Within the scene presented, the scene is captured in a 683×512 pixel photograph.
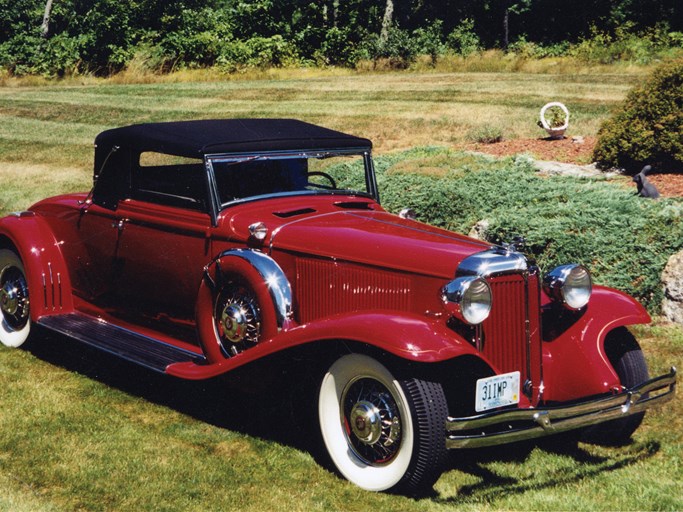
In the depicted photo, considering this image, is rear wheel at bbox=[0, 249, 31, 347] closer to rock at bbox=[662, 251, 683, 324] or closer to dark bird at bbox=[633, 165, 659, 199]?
rock at bbox=[662, 251, 683, 324]

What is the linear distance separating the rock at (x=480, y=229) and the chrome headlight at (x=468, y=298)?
352cm

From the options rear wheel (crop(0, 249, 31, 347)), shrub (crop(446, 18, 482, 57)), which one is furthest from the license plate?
shrub (crop(446, 18, 482, 57))

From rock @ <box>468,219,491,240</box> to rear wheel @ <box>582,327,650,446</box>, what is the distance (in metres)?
2.84

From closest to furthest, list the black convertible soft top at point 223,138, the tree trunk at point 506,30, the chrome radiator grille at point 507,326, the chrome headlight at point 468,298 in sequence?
the chrome headlight at point 468,298
the chrome radiator grille at point 507,326
the black convertible soft top at point 223,138
the tree trunk at point 506,30

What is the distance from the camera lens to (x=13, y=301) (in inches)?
257

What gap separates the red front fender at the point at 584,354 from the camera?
182 inches

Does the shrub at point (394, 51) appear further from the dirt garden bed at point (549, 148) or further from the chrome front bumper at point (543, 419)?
the chrome front bumper at point (543, 419)

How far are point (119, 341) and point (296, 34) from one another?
966 inches

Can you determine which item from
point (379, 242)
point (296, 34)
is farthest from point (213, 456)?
point (296, 34)

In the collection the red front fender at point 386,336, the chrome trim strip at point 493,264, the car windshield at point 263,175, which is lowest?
the red front fender at point 386,336

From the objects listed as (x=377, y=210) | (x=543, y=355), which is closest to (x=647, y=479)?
(x=543, y=355)

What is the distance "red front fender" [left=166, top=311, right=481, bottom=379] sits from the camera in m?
3.93

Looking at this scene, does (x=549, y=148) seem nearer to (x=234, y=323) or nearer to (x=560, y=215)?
(x=560, y=215)

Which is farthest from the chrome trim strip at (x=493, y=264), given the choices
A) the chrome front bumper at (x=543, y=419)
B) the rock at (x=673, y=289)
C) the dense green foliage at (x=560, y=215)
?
the dense green foliage at (x=560, y=215)
